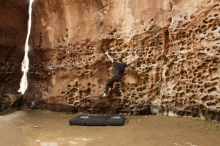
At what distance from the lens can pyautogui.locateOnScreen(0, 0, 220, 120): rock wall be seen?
251 inches

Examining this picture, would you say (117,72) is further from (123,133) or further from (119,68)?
(123,133)

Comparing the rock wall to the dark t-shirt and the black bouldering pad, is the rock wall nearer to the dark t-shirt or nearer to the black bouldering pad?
the dark t-shirt

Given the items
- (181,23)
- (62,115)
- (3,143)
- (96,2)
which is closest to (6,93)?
(62,115)

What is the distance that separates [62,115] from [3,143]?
3234mm

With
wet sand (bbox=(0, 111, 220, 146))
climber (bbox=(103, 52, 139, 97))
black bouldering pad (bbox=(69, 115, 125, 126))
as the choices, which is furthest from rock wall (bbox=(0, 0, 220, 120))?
black bouldering pad (bbox=(69, 115, 125, 126))

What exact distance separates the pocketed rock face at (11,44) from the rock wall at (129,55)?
54 cm

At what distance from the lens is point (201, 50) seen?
6367 millimetres

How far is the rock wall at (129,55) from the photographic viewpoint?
251 inches

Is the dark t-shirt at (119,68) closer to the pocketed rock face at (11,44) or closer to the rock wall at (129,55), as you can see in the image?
the rock wall at (129,55)

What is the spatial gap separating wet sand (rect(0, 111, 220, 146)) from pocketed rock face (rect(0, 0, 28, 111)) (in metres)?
2.86

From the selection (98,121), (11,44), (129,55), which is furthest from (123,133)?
(11,44)

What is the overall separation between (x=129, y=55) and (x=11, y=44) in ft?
14.8

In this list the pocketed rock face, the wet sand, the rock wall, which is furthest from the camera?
the pocketed rock face

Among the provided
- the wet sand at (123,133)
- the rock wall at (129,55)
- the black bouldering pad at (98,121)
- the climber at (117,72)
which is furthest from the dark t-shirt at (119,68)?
the black bouldering pad at (98,121)
